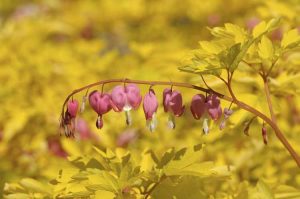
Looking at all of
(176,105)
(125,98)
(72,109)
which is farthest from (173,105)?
(72,109)

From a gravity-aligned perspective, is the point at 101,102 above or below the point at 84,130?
below

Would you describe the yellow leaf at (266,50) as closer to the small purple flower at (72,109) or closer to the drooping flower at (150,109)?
the drooping flower at (150,109)

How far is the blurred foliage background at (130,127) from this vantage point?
1.63m

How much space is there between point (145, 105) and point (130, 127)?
56.1 inches

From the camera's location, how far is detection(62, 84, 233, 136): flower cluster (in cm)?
142

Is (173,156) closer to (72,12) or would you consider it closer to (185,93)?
(185,93)

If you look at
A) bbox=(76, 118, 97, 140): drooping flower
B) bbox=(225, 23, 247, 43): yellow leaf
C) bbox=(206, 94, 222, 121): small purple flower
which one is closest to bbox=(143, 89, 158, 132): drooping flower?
bbox=(206, 94, 222, 121): small purple flower

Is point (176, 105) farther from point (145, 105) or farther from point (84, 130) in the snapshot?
point (84, 130)

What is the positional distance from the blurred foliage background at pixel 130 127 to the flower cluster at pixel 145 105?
3.7 inches

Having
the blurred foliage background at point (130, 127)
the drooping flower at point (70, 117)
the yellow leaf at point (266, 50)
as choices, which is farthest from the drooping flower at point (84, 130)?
the yellow leaf at point (266, 50)

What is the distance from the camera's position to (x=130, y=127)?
2.85 m

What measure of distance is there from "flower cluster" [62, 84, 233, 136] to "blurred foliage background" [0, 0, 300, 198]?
0.09 m

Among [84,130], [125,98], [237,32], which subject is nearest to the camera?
[125,98]

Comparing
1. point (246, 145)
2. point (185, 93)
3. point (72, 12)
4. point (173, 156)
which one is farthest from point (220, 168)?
point (72, 12)
